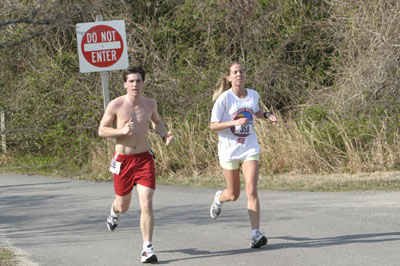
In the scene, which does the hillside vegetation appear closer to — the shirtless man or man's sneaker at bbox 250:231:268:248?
man's sneaker at bbox 250:231:268:248

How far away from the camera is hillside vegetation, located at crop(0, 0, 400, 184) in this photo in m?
14.0

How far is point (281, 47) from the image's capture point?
19.4 meters

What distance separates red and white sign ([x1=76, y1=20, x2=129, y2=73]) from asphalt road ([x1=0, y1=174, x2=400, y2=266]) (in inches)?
91.9

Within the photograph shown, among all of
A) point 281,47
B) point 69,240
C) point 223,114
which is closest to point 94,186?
point 69,240

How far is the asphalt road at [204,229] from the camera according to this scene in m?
7.19

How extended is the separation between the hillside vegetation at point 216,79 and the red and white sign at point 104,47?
1.98 metres

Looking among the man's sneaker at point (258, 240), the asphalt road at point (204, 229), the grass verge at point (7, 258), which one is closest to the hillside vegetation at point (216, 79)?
the asphalt road at point (204, 229)

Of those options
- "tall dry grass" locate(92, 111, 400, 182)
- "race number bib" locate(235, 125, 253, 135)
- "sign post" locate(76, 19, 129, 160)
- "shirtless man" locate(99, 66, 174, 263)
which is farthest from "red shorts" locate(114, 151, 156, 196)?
"tall dry grass" locate(92, 111, 400, 182)

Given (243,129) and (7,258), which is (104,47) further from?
(7,258)

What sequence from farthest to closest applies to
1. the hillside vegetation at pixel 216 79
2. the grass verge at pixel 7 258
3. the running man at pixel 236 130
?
the hillside vegetation at pixel 216 79, the running man at pixel 236 130, the grass verge at pixel 7 258

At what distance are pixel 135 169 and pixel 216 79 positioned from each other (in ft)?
36.1

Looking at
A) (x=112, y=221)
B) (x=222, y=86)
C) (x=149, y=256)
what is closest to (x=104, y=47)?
(x=222, y=86)

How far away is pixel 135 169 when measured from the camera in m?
7.43

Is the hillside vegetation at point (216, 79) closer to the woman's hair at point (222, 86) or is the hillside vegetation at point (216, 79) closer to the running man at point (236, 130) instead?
the woman's hair at point (222, 86)
